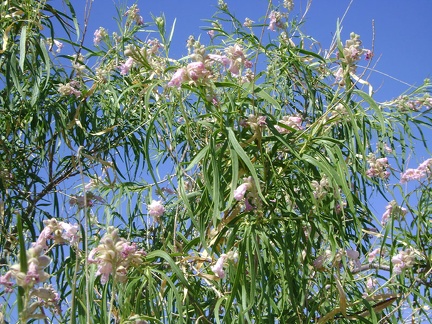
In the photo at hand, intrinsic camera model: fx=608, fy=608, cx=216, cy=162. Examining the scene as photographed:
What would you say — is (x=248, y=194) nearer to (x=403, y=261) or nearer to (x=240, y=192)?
(x=240, y=192)

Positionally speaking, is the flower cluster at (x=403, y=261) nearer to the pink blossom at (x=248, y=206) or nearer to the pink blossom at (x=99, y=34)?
the pink blossom at (x=248, y=206)

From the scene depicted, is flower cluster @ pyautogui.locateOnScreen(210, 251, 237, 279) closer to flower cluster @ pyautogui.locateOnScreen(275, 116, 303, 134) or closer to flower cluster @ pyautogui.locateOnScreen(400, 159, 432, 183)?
flower cluster @ pyautogui.locateOnScreen(275, 116, 303, 134)

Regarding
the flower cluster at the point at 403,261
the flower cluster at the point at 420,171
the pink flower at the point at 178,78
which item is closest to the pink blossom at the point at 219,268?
the pink flower at the point at 178,78

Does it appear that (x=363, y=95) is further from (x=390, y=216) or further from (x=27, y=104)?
(x=27, y=104)

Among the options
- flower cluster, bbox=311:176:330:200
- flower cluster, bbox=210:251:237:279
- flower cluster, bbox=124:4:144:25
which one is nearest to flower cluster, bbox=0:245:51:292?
flower cluster, bbox=210:251:237:279

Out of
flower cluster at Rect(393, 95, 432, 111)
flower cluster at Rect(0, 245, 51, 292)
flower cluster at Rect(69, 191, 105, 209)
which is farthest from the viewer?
flower cluster at Rect(393, 95, 432, 111)

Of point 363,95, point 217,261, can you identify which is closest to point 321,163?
point 363,95

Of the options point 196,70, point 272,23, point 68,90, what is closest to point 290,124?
point 196,70

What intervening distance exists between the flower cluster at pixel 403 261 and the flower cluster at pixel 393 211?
0.34 feet

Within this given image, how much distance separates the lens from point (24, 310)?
2.07ft

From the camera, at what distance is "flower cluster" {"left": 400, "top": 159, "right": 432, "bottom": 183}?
1.76 metres

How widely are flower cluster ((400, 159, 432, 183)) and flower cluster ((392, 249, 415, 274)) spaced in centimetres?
29

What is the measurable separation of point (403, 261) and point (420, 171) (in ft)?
1.07

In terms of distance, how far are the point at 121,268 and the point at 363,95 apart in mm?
607
